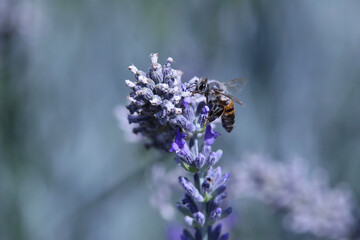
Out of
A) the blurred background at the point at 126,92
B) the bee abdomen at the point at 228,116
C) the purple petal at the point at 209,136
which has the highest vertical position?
the blurred background at the point at 126,92

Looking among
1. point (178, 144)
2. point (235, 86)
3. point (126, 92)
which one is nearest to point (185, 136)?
point (178, 144)

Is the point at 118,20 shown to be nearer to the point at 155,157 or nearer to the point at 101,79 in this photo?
the point at 101,79

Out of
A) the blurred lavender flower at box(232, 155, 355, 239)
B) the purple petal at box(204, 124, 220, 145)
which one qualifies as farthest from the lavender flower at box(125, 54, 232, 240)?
the blurred lavender flower at box(232, 155, 355, 239)

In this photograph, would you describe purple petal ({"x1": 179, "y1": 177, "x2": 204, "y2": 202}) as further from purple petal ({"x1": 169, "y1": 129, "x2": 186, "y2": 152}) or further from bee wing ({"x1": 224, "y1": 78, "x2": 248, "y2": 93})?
bee wing ({"x1": 224, "y1": 78, "x2": 248, "y2": 93})

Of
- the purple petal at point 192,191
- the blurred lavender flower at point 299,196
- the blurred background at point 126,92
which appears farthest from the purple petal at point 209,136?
the blurred background at point 126,92

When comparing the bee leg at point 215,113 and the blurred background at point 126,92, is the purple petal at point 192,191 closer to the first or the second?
the bee leg at point 215,113

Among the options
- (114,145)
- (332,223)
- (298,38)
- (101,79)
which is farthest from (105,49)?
(332,223)
